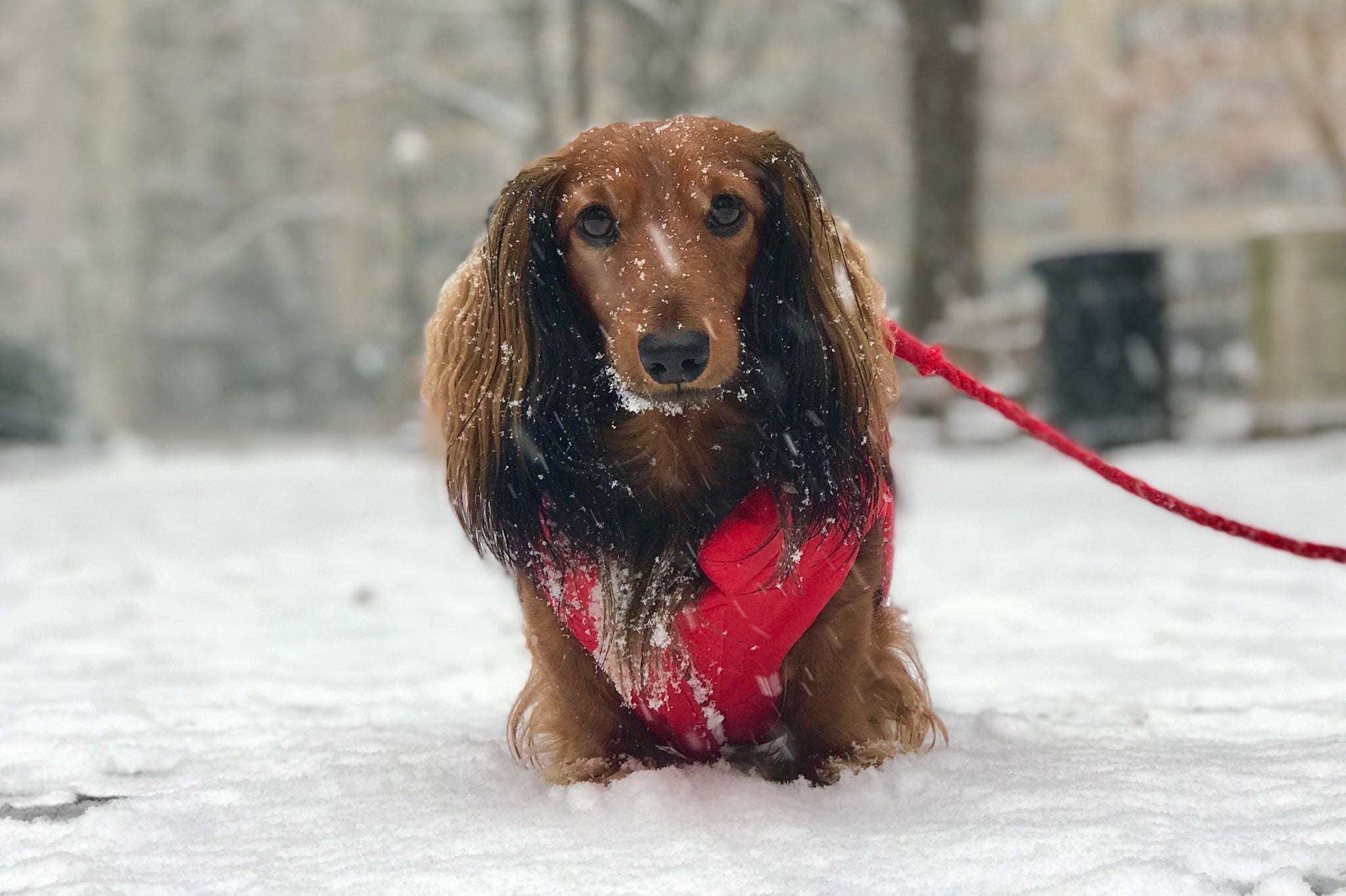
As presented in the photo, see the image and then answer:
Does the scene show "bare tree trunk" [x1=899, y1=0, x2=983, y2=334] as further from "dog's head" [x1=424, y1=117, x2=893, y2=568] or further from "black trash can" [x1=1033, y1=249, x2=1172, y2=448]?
"dog's head" [x1=424, y1=117, x2=893, y2=568]

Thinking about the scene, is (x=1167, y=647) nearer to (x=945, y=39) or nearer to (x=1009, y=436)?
(x=1009, y=436)

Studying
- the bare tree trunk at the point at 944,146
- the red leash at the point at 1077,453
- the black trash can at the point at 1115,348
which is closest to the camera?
the red leash at the point at 1077,453

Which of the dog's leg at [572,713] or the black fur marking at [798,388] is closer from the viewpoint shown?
the black fur marking at [798,388]

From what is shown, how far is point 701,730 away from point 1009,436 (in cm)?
828

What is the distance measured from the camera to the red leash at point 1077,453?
8.02 feet

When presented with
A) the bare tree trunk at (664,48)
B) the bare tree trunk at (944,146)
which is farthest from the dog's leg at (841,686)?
the bare tree trunk at (664,48)

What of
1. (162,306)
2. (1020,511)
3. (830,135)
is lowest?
(1020,511)

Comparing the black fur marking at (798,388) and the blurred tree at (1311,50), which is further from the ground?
the blurred tree at (1311,50)

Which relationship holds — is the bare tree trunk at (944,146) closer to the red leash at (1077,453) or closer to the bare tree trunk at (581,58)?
the bare tree trunk at (581,58)

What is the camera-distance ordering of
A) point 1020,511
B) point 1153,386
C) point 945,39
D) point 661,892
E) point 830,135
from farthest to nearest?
1. point 830,135
2. point 945,39
3. point 1153,386
4. point 1020,511
5. point 661,892

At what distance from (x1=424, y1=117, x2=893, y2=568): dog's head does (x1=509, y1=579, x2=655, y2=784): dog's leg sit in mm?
170

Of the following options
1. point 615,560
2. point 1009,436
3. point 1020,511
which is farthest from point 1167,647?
point 1009,436

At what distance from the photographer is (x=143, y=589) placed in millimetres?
5074

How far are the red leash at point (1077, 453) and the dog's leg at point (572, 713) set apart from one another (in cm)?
82
